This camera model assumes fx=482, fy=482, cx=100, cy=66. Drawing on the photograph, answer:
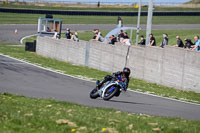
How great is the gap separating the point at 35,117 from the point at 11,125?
901 millimetres

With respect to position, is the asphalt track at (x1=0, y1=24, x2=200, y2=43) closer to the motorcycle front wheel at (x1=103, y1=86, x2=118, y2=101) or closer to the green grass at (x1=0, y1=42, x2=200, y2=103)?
the green grass at (x1=0, y1=42, x2=200, y2=103)

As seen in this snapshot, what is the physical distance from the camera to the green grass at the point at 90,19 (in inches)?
2281

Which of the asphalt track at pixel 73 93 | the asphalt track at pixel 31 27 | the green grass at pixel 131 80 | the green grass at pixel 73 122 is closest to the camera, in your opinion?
the green grass at pixel 73 122

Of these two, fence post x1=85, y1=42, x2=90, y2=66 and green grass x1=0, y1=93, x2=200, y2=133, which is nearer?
green grass x1=0, y1=93, x2=200, y2=133

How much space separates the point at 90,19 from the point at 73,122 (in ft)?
173

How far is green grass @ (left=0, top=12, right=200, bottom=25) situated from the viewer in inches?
2281

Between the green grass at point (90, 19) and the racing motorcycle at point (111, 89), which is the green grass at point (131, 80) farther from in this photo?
the green grass at point (90, 19)

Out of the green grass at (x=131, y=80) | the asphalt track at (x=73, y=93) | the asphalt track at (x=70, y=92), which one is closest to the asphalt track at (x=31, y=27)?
the green grass at (x=131, y=80)

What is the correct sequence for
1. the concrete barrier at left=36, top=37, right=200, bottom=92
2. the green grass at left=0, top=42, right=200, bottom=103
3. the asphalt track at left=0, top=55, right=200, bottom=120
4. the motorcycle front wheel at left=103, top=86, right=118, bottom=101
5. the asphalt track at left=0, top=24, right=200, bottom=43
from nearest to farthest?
the asphalt track at left=0, top=55, right=200, bottom=120 → the motorcycle front wheel at left=103, top=86, right=118, bottom=101 → the green grass at left=0, top=42, right=200, bottom=103 → the concrete barrier at left=36, top=37, right=200, bottom=92 → the asphalt track at left=0, top=24, right=200, bottom=43

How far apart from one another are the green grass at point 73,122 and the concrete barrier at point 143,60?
9.98 m

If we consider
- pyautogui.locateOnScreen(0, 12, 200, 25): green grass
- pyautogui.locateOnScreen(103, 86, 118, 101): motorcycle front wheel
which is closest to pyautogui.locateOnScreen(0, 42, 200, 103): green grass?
pyautogui.locateOnScreen(103, 86, 118, 101): motorcycle front wheel

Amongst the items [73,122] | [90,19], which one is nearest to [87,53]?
[73,122]

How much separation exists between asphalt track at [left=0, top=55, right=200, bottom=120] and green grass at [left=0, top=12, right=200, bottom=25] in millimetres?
34150

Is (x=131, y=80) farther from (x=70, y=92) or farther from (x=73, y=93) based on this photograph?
(x=73, y=93)
